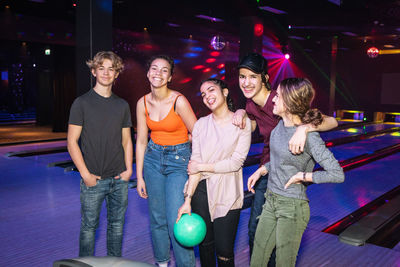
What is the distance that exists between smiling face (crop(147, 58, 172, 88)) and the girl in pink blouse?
292 mm

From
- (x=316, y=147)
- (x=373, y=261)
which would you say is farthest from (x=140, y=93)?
(x=316, y=147)

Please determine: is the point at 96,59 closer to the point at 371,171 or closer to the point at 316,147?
the point at 316,147

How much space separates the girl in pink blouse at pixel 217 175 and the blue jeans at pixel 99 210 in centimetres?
44

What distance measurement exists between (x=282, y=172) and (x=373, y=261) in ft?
4.92

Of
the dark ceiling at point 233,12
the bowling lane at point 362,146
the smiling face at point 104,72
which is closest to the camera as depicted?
the smiling face at point 104,72

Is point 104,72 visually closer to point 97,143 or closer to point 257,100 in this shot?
point 97,143

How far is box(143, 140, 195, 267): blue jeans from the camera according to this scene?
2033 mm

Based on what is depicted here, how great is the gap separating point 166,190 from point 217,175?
37 centimetres

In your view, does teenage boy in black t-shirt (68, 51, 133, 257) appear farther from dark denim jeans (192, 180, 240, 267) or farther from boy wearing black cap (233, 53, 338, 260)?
boy wearing black cap (233, 53, 338, 260)

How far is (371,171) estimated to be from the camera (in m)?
5.85

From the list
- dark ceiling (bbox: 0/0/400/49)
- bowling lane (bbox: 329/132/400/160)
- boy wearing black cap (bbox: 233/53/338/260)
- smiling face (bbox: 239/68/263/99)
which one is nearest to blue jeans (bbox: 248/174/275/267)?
boy wearing black cap (bbox: 233/53/338/260)

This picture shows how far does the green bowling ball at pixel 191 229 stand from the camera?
175 centimetres

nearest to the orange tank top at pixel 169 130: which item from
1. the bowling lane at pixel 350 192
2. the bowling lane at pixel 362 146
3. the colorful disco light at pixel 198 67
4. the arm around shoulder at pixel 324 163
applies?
the arm around shoulder at pixel 324 163

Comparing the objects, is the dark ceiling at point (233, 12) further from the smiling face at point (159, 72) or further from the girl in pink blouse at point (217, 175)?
the girl in pink blouse at point (217, 175)
